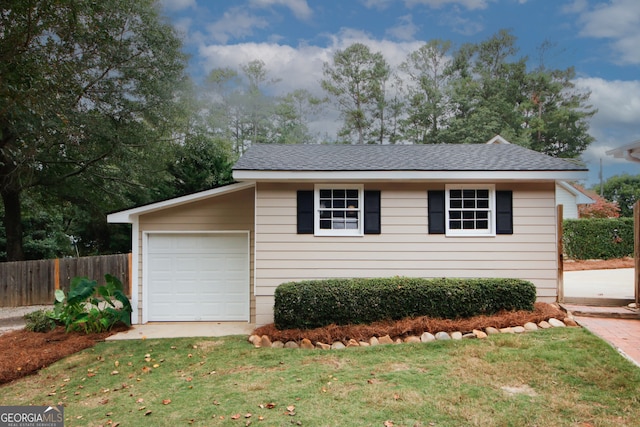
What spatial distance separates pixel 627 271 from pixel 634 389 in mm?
12073

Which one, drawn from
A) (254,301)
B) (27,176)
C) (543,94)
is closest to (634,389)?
(254,301)

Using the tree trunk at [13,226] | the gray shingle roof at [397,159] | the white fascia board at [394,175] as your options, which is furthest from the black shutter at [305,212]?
the tree trunk at [13,226]

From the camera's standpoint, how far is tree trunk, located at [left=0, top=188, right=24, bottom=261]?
42.0 ft

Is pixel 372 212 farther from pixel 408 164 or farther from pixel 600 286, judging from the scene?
pixel 600 286

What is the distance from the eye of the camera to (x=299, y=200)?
7.84 metres

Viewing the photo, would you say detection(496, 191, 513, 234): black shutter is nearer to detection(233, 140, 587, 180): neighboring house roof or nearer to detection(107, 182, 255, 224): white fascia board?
detection(233, 140, 587, 180): neighboring house roof

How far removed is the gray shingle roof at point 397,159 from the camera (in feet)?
25.1

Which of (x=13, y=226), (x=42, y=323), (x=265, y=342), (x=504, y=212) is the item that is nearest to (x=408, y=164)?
(x=504, y=212)

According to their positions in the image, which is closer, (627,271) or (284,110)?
(627,271)

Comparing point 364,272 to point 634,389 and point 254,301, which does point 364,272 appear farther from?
point 634,389

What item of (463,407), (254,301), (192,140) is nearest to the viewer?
(463,407)

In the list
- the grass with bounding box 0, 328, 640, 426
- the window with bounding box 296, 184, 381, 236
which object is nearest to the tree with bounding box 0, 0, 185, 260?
the window with bounding box 296, 184, 381, 236

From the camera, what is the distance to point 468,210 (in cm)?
790

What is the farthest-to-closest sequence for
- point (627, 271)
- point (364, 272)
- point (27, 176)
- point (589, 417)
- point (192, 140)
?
point (192, 140), point (627, 271), point (27, 176), point (364, 272), point (589, 417)
